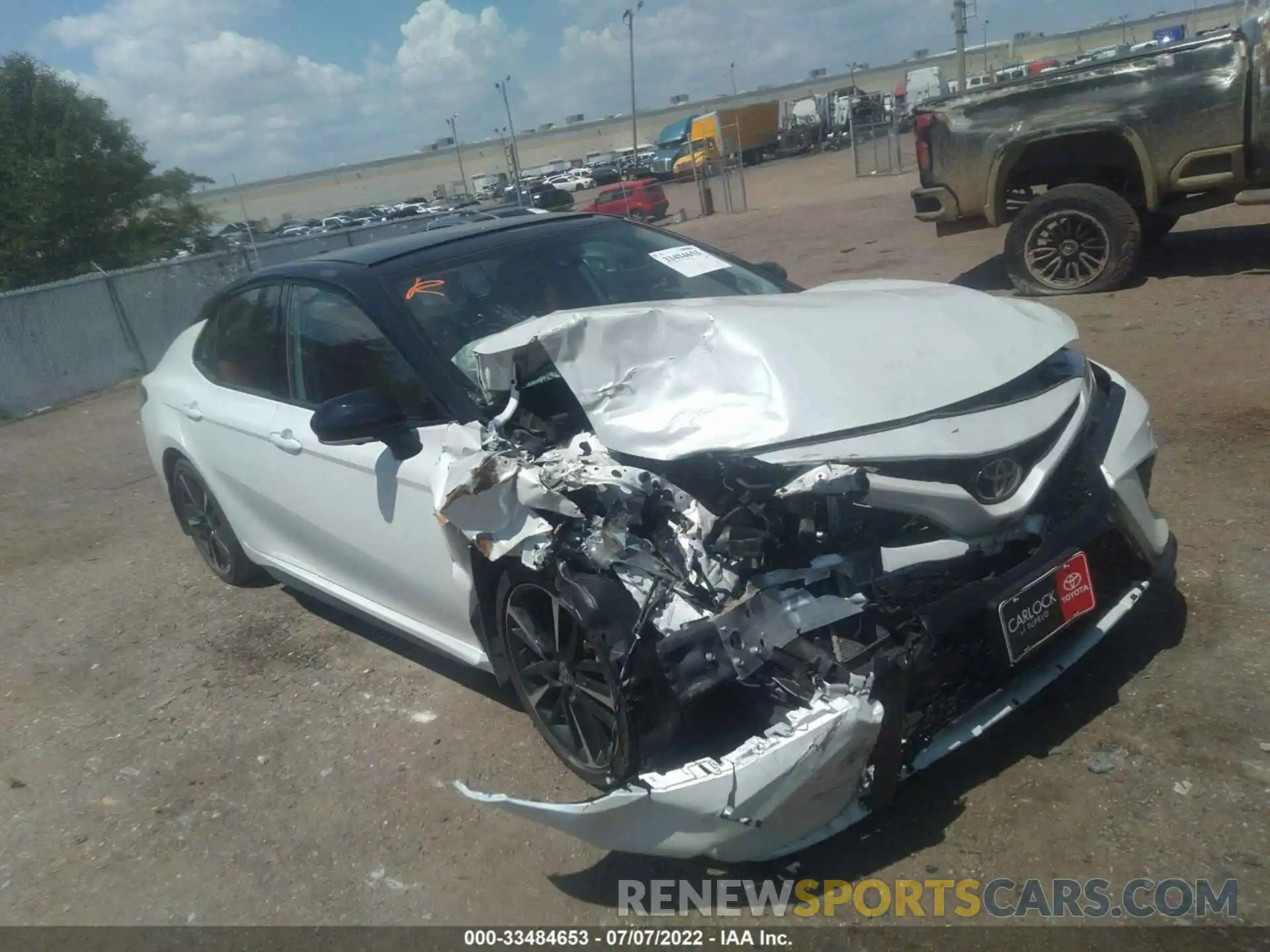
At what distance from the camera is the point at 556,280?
155 inches

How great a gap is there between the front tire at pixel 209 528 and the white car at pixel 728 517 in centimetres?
134

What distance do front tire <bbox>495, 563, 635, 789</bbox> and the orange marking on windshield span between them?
3.88ft

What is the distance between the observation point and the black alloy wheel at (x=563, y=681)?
2.86 metres

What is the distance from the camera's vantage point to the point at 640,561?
2705 mm

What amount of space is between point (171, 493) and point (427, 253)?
7.96 feet

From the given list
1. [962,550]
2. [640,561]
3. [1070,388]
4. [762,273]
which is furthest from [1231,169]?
[640,561]

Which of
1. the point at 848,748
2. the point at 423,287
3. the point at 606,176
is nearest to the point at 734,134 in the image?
the point at 606,176

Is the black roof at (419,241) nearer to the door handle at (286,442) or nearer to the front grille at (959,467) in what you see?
the door handle at (286,442)

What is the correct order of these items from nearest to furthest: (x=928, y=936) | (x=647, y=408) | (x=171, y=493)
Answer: (x=928, y=936) → (x=647, y=408) → (x=171, y=493)

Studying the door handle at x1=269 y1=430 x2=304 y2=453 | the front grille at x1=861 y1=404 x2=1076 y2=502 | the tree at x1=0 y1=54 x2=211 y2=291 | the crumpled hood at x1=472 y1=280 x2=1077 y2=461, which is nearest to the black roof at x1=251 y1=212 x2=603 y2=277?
the door handle at x1=269 y1=430 x2=304 y2=453

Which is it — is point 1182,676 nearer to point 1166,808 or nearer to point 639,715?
point 1166,808

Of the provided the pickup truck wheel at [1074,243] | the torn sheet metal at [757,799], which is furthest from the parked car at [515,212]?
the pickup truck wheel at [1074,243]

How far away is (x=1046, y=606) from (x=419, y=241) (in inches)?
109

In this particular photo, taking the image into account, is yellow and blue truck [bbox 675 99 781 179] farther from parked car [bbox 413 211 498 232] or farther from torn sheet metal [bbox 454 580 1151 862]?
torn sheet metal [bbox 454 580 1151 862]
